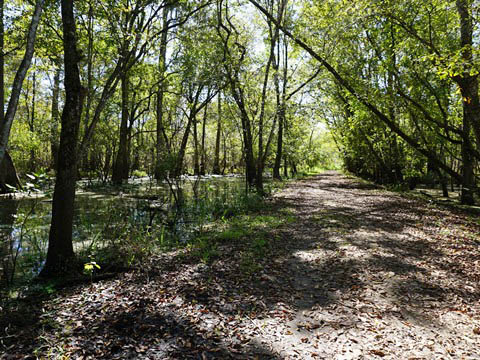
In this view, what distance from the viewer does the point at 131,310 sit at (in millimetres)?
4402

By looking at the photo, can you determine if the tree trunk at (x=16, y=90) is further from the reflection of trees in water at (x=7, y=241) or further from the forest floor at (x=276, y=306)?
the forest floor at (x=276, y=306)

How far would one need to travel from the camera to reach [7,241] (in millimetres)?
7375

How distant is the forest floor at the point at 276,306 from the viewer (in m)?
3.60

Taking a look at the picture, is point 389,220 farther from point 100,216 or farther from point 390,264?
point 100,216

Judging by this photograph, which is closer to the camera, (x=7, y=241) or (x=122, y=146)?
(x=7, y=241)

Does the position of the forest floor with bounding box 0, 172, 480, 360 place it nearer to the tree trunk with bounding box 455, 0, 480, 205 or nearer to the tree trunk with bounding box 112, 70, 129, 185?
the tree trunk with bounding box 455, 0, 480, 205

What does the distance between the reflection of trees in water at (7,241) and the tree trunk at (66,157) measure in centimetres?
63

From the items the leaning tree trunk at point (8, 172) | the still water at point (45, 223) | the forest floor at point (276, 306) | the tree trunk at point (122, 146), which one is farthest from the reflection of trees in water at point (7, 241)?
the tree trunk at point (122, 146)

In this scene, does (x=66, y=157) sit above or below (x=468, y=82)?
below

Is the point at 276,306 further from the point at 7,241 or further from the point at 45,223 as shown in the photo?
the point at 45,223

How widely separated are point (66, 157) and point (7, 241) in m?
3.93

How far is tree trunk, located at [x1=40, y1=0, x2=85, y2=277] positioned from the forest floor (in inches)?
34.3

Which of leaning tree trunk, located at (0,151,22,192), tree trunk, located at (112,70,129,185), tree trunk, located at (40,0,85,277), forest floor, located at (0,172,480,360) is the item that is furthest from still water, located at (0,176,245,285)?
tree trunk, located at (112,70,129,185)

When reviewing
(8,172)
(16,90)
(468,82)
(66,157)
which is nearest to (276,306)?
(66,157)
